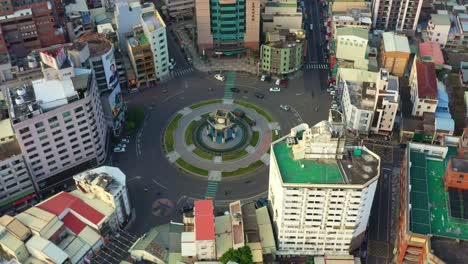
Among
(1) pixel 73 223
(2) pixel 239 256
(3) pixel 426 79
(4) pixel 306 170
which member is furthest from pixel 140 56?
(3) pixel 426 79

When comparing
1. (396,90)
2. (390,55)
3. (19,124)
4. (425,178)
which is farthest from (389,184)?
(19,124)

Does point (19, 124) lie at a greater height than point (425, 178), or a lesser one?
greater

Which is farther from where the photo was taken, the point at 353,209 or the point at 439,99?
the point at 439,99

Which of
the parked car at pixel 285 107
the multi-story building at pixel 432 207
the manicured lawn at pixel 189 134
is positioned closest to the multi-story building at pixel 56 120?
the manicured lawn at pixel 189 134

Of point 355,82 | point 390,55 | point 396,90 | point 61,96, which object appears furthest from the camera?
point 390,55

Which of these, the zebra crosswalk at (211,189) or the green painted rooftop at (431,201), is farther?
the zebra crosswalk at (211,189)

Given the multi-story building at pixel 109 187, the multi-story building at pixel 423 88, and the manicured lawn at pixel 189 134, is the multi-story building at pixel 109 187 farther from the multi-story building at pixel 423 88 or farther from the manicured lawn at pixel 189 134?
the multi-story building at pixel 423 88

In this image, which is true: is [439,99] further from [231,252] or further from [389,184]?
[231,252]

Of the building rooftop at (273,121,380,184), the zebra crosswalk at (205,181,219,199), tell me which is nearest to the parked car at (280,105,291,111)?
the zebra crosswalk at (205,181,219,199)
